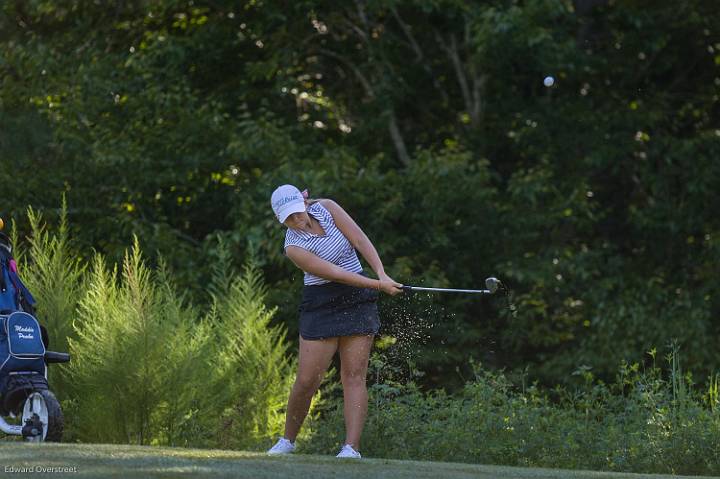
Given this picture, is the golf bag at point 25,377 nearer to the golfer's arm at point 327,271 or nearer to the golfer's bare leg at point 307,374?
the golfer's bare leg at point 307,374

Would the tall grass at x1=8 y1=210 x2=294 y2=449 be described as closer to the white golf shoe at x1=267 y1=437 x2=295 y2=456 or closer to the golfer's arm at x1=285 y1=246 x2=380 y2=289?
the white golf shoe at x1=267 y1=437 x2=295 y2=456

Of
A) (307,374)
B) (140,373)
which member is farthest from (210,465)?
(140,373)

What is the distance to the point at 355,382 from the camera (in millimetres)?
7754

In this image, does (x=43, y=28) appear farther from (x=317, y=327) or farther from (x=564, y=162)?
(x=317, y=327)

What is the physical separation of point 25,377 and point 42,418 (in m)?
0.27

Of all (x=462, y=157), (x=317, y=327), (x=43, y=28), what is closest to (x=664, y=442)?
(x=317, y=327)

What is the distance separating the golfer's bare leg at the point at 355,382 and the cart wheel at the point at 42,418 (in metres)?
1.62

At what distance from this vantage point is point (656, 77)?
1836cm

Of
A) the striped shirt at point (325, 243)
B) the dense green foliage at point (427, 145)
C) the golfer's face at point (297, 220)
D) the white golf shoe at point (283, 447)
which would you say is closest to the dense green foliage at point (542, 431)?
the white golf shoe at point (283, 447)

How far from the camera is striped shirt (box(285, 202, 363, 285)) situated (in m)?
7.72

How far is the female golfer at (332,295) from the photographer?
25.1 ft

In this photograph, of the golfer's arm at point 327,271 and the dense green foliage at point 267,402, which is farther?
the dense green foliage at point 267,402

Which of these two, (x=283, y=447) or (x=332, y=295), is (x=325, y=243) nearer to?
(x=332, y=295)

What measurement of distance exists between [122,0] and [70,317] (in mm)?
8604
